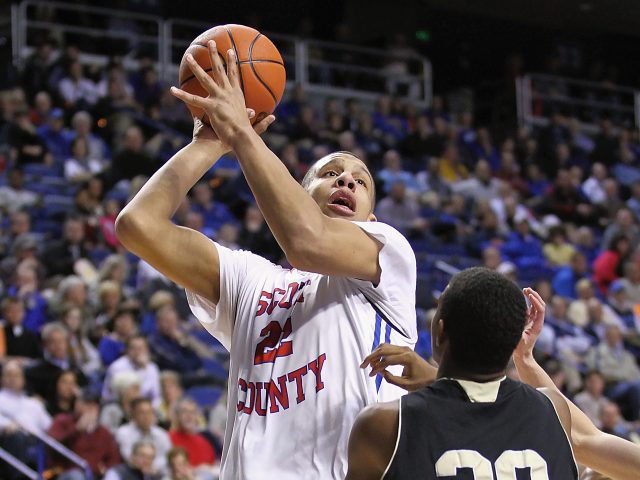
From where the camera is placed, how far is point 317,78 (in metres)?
16.6

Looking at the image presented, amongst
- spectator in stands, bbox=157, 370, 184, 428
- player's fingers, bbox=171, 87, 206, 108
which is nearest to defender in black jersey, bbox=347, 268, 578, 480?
player's fingers, bbox=171, 87, 206, 108

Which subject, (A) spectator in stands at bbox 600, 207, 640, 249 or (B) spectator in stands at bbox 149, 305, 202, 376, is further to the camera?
(A) spectator in stands at bbox 600, 207, 640, 249

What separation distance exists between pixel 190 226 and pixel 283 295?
6549 millimetres

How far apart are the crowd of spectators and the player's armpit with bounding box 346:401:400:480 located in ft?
16.0

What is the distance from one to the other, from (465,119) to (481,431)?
14200 mm

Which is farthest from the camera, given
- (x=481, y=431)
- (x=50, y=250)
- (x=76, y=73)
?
(x=76, y=73)

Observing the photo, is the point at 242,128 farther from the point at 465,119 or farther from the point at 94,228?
the point at 465,119

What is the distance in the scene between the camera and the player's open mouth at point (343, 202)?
10.5 ft

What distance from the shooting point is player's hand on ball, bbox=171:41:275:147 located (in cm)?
280

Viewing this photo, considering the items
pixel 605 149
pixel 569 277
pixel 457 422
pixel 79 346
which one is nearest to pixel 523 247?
pixel 569 277

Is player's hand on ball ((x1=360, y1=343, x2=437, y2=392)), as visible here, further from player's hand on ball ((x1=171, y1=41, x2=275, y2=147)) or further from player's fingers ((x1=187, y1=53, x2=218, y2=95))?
player's fingers ((x1=187, y1=53, x2=218, y2=95))

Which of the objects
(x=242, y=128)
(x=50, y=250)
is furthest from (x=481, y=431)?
(x=50, y=250)

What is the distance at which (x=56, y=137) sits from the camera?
36.3 ft

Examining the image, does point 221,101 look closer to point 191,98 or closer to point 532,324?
point 191,98
